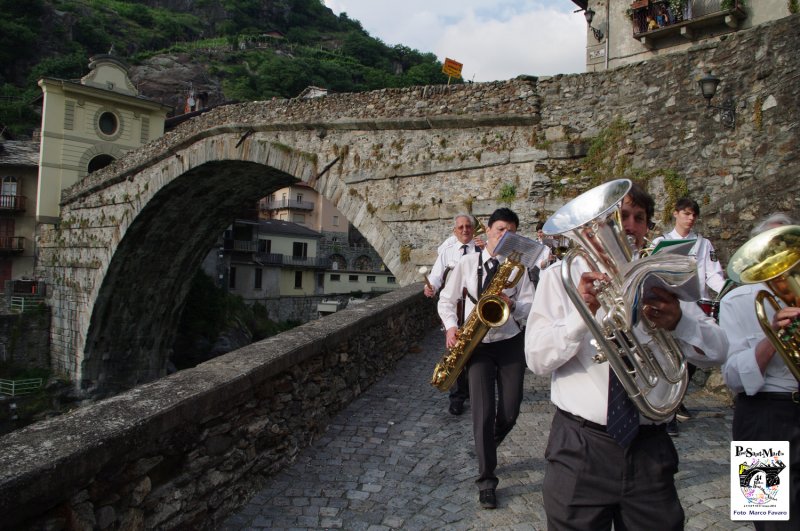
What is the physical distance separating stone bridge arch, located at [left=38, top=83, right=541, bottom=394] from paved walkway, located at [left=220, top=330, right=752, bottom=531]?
16.4 ft

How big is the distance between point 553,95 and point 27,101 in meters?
38.2

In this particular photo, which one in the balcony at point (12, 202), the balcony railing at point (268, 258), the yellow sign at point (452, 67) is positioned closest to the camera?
the yellow sign at point (452, 67)

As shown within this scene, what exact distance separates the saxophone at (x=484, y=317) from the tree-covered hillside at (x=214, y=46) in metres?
39.4

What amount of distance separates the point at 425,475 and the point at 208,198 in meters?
15.9

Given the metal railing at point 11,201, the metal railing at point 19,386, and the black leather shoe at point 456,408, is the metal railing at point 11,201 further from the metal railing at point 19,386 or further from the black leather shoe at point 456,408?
the black leather shoe at point 456,408

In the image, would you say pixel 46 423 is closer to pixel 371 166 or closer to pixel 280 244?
pixel 371 166

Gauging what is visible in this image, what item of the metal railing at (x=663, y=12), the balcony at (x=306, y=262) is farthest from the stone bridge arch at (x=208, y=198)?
the balcony at (x=306, y=262)

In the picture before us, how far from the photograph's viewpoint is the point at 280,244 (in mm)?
39969

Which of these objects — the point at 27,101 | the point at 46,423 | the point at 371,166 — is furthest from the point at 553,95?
the point at 27,101

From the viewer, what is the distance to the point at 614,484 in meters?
1.76

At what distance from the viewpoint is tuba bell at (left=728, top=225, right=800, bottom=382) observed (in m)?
1.99

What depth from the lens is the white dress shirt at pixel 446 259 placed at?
526cm

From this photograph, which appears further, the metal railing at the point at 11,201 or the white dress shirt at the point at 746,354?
the metal railing at the point at 11,201

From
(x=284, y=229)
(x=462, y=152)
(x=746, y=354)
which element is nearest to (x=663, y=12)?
(x=462, y=152)
